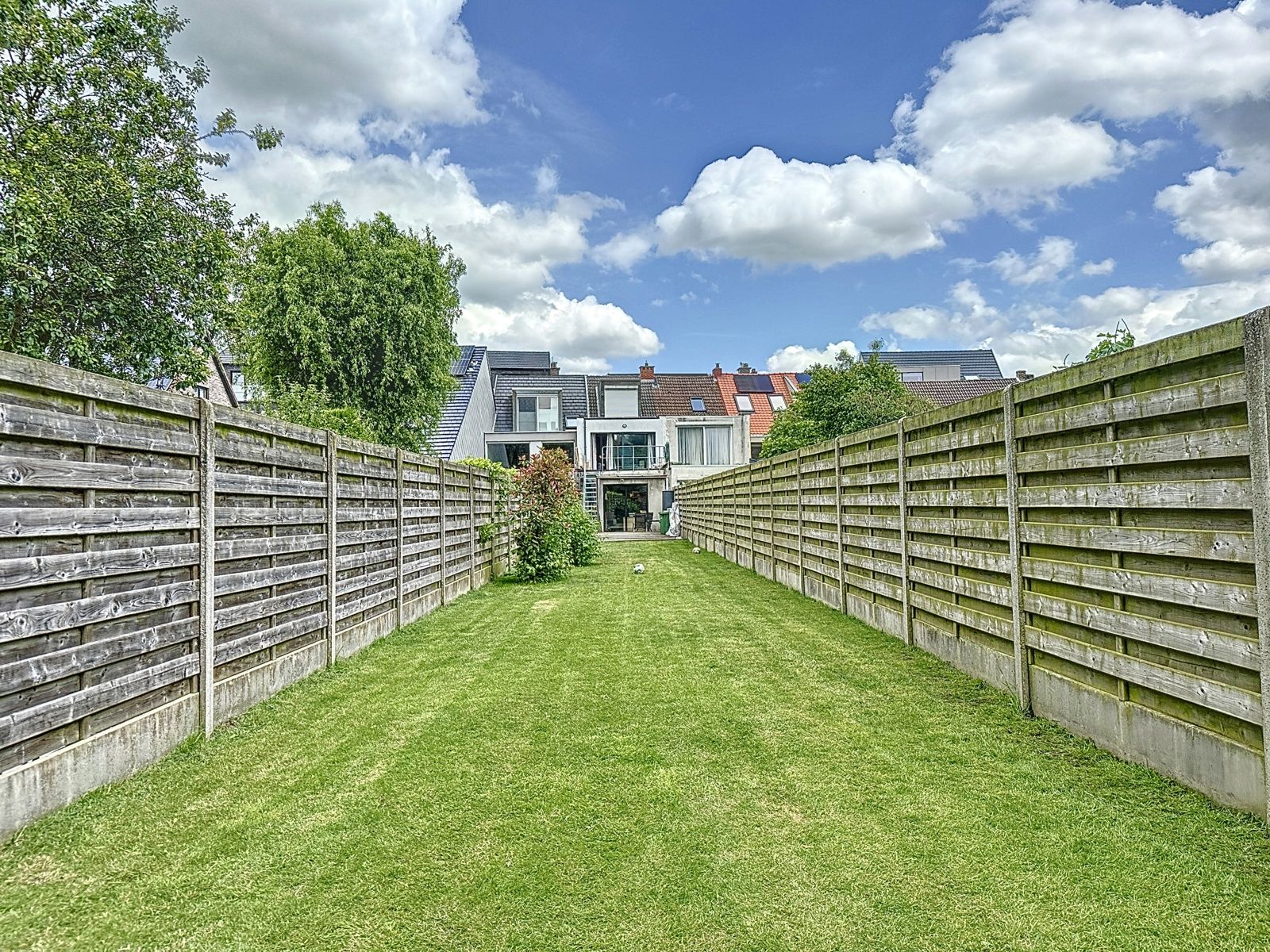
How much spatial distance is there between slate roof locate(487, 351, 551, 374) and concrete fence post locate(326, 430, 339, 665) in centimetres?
3521

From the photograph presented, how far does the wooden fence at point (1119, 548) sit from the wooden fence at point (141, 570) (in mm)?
4424

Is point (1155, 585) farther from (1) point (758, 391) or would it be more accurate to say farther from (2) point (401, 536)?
(1) point (758, 391)

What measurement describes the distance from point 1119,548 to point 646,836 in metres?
2.45

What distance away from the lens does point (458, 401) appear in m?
30.1

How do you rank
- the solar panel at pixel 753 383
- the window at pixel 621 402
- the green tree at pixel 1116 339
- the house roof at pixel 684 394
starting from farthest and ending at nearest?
the solar panel at pixel 753 383 → the house roof at pixel 684 394 → the window at pixel 621 402 → the green tree at pixel 1116 339

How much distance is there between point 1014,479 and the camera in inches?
170

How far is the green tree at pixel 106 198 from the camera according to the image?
1034 centimetres

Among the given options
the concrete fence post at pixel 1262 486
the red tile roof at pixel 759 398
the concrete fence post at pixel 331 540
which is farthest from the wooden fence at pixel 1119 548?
the red tile roof at pixel 759 398

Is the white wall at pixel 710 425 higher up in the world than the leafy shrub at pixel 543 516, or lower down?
higher up

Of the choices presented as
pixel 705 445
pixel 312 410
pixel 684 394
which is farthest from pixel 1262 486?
pixel 684 394

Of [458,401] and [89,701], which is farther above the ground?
[458,401]

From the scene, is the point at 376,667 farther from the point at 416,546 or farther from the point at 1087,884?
the point at 1087,884

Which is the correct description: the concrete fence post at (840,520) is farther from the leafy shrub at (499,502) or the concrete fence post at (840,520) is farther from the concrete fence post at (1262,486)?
the leafy shrub at (499,502)

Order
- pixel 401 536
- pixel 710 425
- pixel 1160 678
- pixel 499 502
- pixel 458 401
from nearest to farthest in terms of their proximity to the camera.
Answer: pixel 1160 678 → pixel 401 536 → pixel 499 502 → pixel 458 401 → pixel 710 425
